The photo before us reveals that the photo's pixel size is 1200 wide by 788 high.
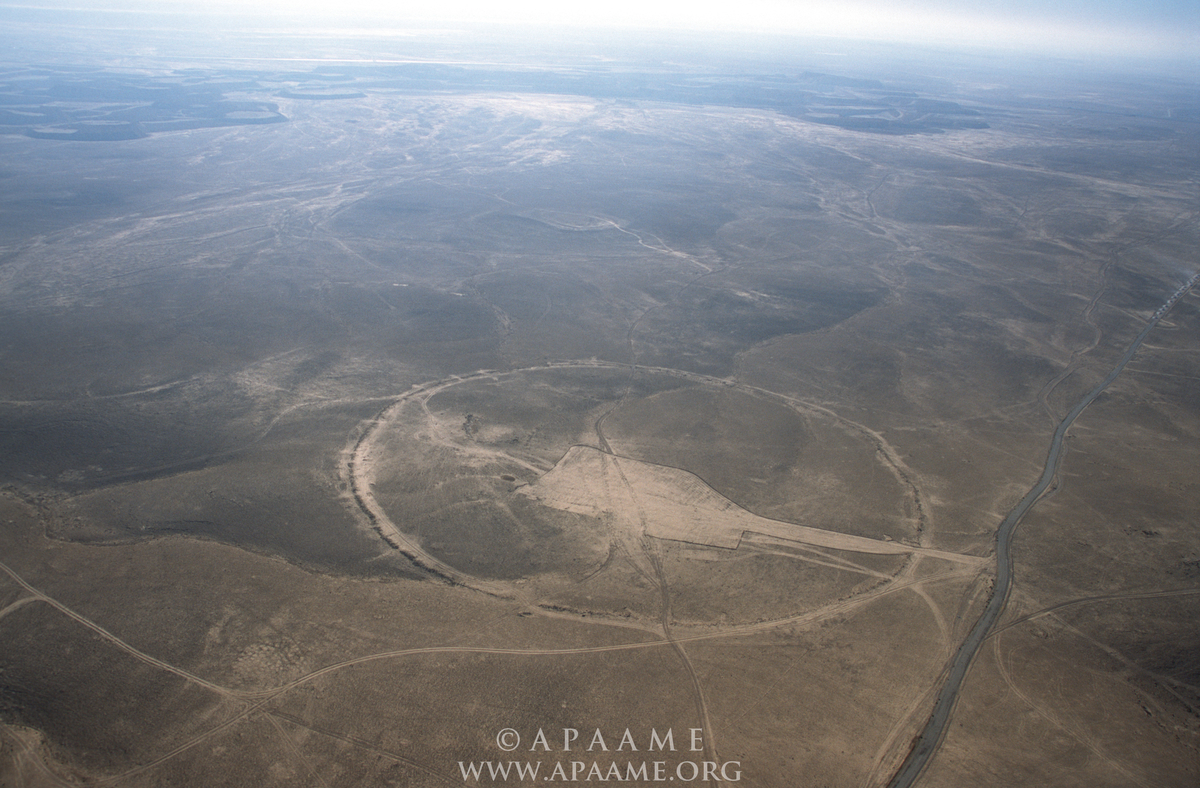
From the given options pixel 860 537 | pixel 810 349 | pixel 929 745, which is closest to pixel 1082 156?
pixel 810 349

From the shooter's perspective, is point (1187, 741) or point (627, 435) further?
point (627, 435)

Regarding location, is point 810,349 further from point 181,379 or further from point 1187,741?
point 181,379

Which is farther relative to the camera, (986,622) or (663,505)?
(663,505)

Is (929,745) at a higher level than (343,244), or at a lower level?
lower

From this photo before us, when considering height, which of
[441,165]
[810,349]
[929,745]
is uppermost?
[441,165]

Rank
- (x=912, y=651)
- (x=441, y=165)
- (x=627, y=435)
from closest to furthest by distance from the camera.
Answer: (x=912, y=651) → (x=627, y=435) → (x=441, y=165)

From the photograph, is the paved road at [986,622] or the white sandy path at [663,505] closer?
the paved road at [986,622]

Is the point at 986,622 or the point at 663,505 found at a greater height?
the point at 663,505

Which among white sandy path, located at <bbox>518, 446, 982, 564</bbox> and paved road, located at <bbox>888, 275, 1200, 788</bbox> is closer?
paved road, located at <bbox>888, 275, 1200, 788</bbox>
